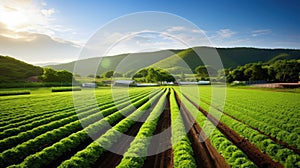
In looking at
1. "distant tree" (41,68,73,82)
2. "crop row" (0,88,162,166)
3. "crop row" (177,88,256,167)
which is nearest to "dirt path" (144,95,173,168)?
"crop row" (177,88,256,167)

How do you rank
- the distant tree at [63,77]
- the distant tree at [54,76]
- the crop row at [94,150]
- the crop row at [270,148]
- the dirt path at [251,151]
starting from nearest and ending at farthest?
the crop row at [94,150], the crop row at [270,148], the dirt path at [251,151], the distant tree at [54,76], the distant tree at [63,77]

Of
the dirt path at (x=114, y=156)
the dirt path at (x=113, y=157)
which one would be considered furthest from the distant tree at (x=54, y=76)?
the dirt path at (x=113, y=157)

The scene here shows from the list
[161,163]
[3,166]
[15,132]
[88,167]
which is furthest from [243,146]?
[15,132]

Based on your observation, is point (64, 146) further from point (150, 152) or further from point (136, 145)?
point (150, 152)

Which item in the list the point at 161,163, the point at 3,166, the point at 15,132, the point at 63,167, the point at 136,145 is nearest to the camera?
the point at 63,167

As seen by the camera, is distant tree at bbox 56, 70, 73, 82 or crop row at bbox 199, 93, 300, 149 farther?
distant tree at bbox 56, 70, 73, 82

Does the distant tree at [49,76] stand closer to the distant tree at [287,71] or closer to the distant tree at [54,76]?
the distant tree at [54,76]

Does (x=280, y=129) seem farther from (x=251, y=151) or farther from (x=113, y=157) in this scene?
(x=113, y=157)

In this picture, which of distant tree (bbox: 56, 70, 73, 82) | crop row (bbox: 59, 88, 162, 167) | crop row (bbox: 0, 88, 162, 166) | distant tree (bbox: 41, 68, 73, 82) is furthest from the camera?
distant tree (bbox: 56, 70, 73, 82)

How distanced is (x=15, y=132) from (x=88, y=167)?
987cm

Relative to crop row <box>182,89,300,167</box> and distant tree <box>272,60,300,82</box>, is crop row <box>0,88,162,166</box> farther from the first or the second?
distant tree <box>272,60,300,82</box>

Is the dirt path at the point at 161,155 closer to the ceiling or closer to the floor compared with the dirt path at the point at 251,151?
closer to the ceiling

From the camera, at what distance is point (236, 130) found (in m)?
19.5

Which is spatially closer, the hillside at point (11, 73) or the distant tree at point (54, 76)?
the distant tree at point (54, 76)
